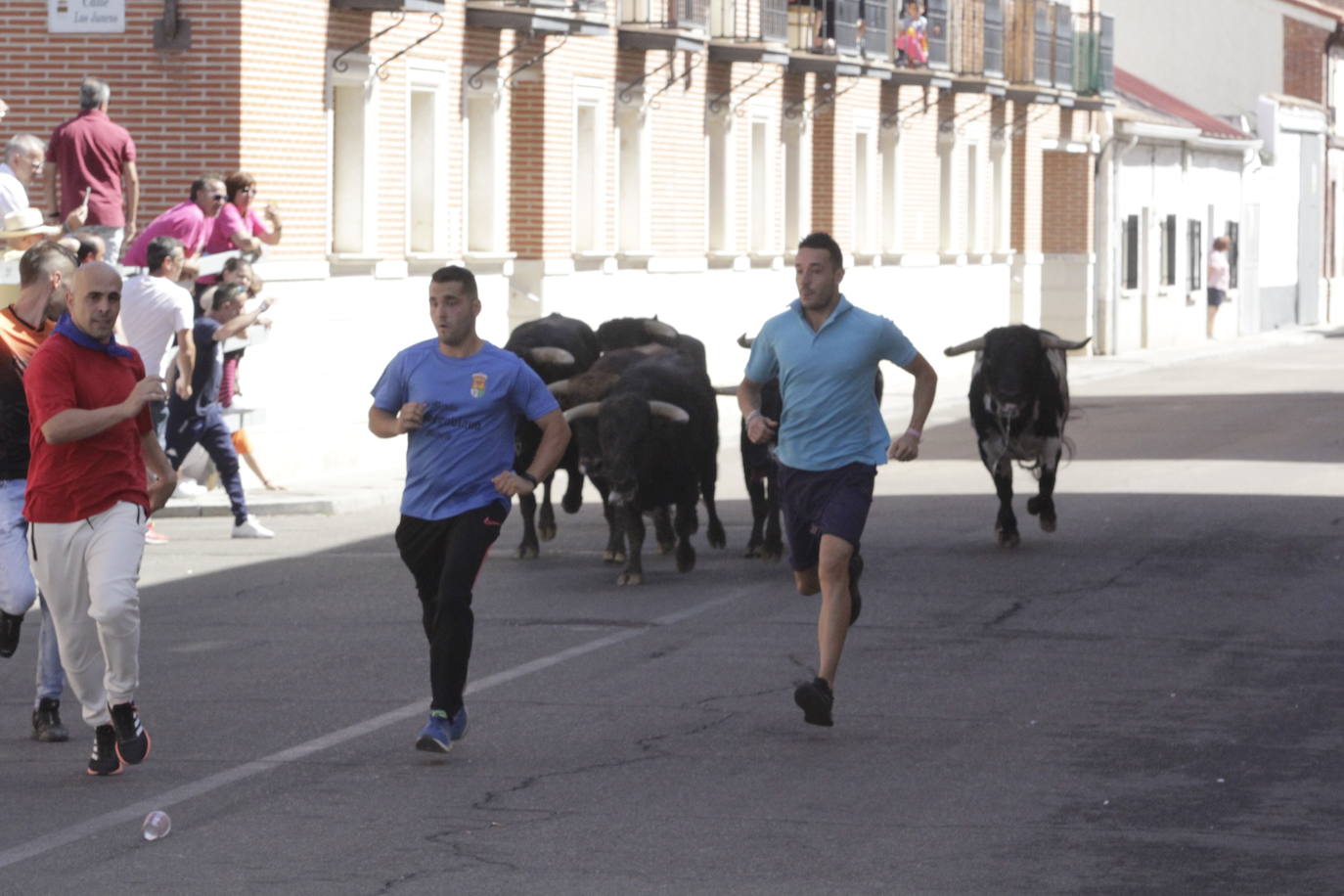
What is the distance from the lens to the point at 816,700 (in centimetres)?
1045

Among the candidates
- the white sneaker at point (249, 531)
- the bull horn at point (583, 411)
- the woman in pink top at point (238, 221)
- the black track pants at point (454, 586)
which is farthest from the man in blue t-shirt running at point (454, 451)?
the woman in pink top at point (238, 221)

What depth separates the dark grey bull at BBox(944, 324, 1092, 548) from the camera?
18078mm

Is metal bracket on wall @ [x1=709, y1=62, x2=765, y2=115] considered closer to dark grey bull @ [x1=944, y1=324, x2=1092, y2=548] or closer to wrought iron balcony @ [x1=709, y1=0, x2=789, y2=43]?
wrought iron balcony @ [x1=709, y1=0, x2=789, y2=43]

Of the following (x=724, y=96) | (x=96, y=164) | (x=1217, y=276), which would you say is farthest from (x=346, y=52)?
(x=1217, y=276)

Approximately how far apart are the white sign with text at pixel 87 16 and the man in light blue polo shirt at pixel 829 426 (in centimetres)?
1300

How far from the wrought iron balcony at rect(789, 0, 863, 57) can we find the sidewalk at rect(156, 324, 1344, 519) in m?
A: 4.76

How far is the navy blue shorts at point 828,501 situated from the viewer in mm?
10742

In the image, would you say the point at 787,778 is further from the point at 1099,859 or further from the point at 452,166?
the point at 452,166

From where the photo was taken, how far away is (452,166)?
27703mm

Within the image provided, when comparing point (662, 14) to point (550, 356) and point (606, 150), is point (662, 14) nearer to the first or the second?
point (606, 150)

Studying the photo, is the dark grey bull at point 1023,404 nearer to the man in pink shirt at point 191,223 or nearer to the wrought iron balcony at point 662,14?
the man in pink shirt at point 191,223

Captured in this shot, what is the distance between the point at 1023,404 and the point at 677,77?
16.4 metres

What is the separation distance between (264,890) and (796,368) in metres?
3.90

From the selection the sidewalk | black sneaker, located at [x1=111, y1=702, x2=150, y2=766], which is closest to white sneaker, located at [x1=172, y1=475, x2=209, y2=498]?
the sidewalk
